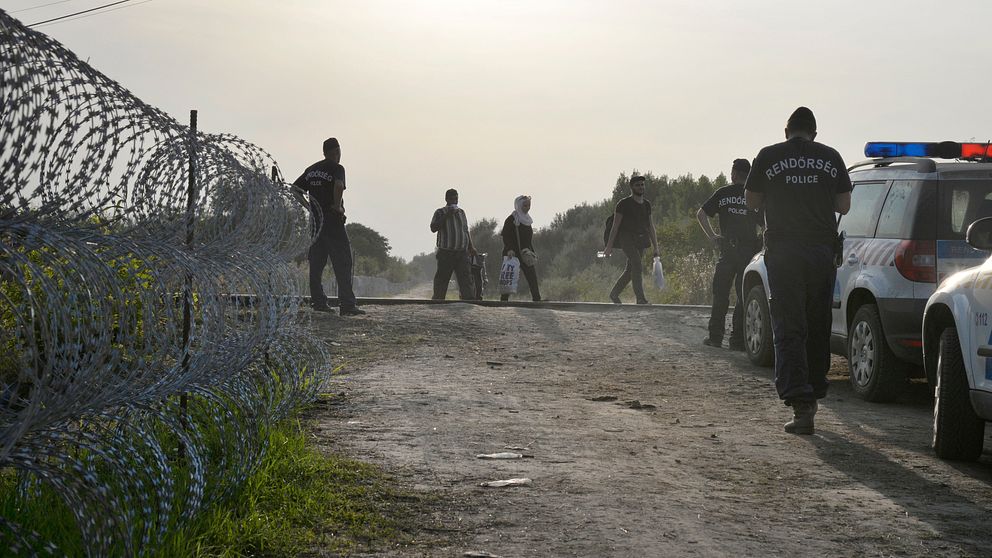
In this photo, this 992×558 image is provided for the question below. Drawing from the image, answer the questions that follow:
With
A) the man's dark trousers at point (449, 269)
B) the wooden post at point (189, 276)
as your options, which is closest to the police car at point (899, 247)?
the wooden post at point (189, 276)

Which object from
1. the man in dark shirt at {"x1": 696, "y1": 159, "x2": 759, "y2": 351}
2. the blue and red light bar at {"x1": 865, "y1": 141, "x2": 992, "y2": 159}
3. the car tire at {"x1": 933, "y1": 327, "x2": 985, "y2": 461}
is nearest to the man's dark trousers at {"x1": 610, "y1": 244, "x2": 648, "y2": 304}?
the man in dark shirt at {"x1": 696, "y1": 159, "x2": 759, "y2": 351}

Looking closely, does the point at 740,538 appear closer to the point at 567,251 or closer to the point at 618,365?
the point at 618,365

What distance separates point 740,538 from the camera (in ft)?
17.0

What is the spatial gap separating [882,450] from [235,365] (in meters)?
3.98

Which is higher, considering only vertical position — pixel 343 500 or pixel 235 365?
pixel 235 365

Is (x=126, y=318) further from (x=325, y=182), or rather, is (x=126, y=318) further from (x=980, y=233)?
(x=325, y=182)

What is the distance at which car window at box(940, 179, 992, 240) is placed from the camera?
346 inches

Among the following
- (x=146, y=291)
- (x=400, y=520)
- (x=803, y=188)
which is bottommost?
(x=400, y=520)

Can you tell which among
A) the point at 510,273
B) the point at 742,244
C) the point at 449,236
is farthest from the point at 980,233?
the point at 510,273

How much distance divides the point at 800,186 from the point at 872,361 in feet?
6.60

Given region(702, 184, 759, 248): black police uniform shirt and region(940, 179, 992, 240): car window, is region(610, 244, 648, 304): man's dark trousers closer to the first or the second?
region(702, 184, 759, 248): black police uniform shirt

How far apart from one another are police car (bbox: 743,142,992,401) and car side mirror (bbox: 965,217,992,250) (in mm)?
1799

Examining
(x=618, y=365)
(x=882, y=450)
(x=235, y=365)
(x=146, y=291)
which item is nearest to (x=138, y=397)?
(x=146, y=291)

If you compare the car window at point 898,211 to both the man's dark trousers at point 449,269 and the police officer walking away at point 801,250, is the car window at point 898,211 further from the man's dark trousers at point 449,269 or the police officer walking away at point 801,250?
the man's dark trousers at point 449,269
